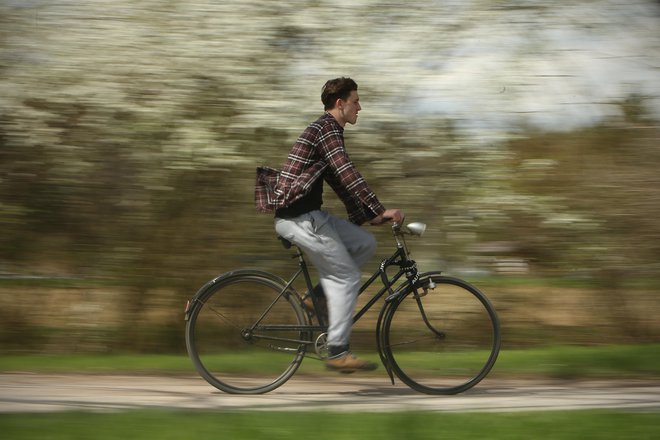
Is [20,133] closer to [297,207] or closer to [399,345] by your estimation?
[297,207]

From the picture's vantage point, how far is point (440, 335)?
585cm

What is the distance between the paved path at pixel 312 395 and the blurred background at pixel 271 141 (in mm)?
1213

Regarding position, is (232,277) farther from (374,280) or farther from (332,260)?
(374,280)

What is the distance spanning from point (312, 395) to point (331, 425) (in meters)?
1.21

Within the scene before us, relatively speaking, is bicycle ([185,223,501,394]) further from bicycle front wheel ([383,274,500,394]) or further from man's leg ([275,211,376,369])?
man's leg ([275,211,376,369])

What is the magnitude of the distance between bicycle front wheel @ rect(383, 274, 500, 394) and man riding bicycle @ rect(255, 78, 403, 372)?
0.89 feet

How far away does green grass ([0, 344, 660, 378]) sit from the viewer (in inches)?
263

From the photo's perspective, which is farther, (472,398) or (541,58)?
(541,58)

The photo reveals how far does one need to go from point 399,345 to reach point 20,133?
12.6 ft

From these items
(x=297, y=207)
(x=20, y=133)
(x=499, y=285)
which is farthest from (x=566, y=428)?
(x=20, y=133)

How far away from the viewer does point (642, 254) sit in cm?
759

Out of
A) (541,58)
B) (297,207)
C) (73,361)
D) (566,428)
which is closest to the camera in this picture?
(566,428)

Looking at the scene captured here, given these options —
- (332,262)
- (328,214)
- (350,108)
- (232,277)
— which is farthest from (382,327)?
(350,108)

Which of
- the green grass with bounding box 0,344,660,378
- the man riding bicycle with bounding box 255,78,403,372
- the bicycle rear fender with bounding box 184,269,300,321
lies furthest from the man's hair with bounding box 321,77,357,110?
the green grass with bounding box 0,344,660,378
